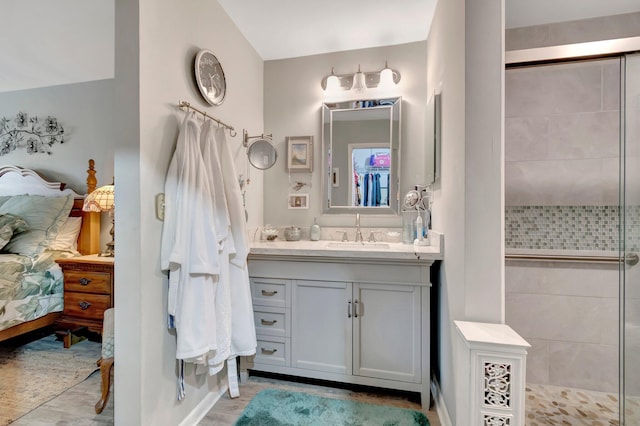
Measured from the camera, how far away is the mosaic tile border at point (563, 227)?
178cm

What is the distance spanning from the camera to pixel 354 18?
1.93m

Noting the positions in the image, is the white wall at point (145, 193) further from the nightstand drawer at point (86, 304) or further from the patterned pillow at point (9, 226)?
the patterned pillow at point (9, 226)

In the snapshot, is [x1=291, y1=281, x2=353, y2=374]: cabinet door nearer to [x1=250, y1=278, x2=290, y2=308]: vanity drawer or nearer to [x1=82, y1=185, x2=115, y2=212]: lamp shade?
[x1=250, y1=278, x2=290, y2=308]: vanity drawer

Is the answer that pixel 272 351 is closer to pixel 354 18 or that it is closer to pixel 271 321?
pixel 271 321

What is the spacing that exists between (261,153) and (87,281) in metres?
1.70

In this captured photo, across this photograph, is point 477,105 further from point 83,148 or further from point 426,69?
point 83,148

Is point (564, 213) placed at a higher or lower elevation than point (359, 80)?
lower

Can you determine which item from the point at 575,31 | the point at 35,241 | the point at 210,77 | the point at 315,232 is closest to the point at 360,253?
the point at 315,232

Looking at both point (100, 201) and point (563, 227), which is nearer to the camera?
point (563, 227)

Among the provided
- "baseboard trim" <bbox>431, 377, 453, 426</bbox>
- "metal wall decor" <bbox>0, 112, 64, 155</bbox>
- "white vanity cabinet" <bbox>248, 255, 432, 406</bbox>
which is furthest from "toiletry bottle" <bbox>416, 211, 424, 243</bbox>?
"metal wall decor" <bbox>0, 112, 64, 155</bbox>

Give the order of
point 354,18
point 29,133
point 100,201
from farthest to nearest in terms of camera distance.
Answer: point 29,133 < point 100,201 < point 354,18

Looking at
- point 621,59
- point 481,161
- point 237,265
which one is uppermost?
point 621,59

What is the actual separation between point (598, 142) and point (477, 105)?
4.44 ft

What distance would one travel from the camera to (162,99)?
4.27 ft
